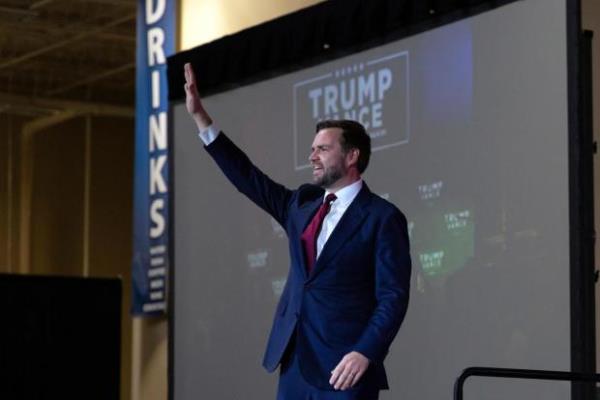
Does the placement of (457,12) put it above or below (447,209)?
above

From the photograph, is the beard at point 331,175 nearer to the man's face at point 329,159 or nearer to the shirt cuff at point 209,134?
the man's face at point 329,159

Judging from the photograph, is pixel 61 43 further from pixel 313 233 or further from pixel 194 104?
pixel 313 233

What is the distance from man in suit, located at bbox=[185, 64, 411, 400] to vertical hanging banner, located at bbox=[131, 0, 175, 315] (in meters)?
5.24

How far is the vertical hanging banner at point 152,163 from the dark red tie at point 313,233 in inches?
206

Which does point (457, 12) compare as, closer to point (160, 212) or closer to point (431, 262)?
point (431, 262)

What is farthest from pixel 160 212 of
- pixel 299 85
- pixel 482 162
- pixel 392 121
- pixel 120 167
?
pixel 120 167

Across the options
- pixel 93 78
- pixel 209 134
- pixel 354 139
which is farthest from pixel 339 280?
pixel 93 78

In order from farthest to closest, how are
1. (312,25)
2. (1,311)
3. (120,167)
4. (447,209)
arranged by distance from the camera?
(120,167)
(1,311)
(312,25)
(447,209)

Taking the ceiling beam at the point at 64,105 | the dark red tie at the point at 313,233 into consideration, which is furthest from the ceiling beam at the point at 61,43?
the dark red tie at the point at 313,233

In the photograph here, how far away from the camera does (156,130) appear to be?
9062mm

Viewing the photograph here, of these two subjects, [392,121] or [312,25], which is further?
[312,25]

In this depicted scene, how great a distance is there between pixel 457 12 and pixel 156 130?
303 cm

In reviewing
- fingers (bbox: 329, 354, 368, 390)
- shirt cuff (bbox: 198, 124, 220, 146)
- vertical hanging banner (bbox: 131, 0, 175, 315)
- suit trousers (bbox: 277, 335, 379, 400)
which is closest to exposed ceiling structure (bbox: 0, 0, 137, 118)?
vertical hanging banner (bbox: 131, 0, 175, 315)

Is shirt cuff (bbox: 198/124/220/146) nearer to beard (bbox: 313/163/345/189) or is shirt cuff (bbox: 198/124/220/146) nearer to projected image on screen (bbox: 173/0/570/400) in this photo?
beard (bbox: 313/163/345/189)
